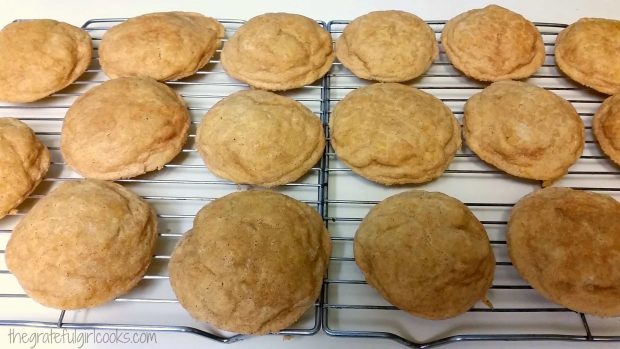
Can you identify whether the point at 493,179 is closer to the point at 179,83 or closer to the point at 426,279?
the point at 426,279

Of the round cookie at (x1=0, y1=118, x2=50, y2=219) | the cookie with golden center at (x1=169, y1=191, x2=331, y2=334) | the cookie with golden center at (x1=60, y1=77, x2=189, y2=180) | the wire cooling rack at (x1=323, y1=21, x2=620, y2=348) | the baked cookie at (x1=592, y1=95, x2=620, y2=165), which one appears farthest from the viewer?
the baked cookie at (x1=592, y1=95, x2=620, y2=165)

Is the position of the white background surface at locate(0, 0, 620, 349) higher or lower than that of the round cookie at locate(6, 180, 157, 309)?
higher

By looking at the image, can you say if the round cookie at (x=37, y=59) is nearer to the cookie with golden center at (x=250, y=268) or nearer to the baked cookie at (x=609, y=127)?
the cookie with golden center at (x=250, y=268)

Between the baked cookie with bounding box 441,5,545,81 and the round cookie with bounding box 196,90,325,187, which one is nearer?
the round cookie with bounding box 196,90,325,187

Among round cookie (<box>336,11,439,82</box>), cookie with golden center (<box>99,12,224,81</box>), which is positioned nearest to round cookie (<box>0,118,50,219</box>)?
cookie with golden center (<box>99,12,224,81</box>)

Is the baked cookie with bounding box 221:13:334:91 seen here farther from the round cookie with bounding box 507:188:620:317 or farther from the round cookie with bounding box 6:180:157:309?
the round cookie with bounding box 507:188:620:317

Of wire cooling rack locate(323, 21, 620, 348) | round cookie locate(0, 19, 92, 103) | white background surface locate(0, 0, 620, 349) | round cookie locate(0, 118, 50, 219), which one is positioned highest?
white background surface locate(0, 0, 620, 349)

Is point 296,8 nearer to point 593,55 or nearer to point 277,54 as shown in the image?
point 277,54

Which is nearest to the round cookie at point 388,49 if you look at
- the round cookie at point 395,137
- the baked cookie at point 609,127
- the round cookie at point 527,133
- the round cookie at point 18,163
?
the round cookie at point 395,137
